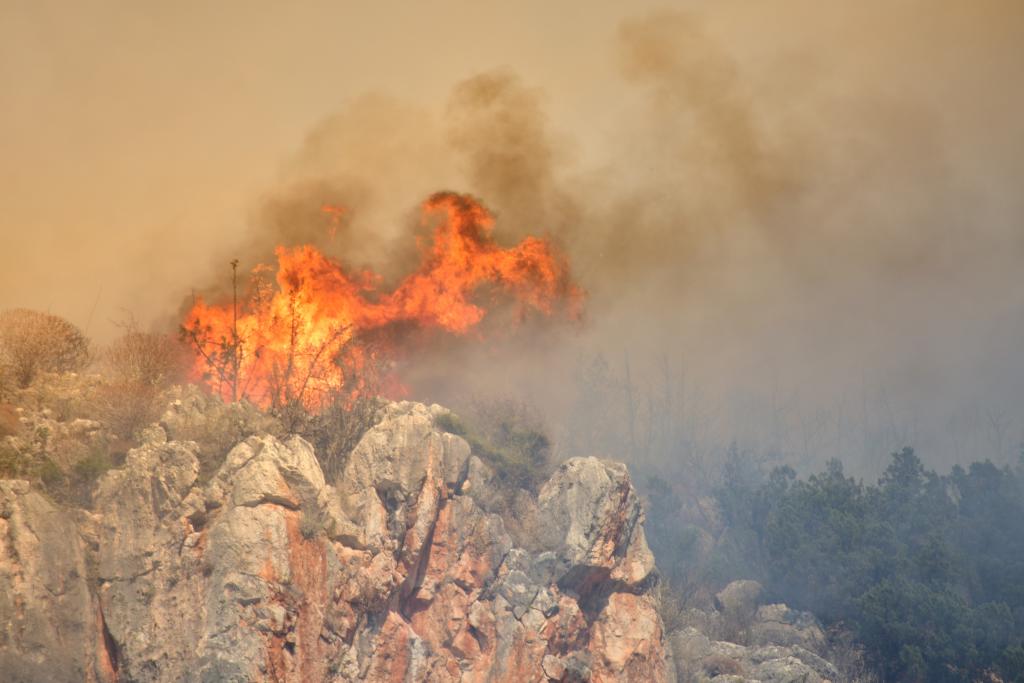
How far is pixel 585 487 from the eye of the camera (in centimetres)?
5444

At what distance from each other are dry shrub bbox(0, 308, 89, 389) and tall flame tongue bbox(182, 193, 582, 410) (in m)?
6.05

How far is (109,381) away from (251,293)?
46.1ft

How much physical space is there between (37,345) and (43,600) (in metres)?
16.6

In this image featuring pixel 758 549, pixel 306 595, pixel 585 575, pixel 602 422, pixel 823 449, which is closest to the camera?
pixel 306 595

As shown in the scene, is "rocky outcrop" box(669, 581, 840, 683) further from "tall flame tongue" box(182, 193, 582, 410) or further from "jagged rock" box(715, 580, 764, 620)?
"tall flame tongue" box(182, 193, 582, 410)

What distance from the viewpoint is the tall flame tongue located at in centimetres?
5750

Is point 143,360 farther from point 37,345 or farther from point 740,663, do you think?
point 740,663

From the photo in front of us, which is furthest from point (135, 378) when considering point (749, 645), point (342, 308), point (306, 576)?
point (749, 645)

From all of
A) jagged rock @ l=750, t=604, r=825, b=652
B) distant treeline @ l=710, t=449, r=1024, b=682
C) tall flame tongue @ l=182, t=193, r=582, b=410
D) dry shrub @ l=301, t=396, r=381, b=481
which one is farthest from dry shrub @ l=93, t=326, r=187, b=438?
distant treeline @ l=710, t=449, r=1024, b=682

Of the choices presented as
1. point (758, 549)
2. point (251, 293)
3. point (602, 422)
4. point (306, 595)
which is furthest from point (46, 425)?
point (602, 422)

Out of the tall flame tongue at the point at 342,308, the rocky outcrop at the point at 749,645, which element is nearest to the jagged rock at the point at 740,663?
the rocky outcrop at the point at 749,645

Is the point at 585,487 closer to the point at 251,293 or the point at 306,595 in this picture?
the point at 306,595

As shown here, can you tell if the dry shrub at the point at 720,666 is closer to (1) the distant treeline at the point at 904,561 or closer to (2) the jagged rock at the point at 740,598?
(2) the jagged rock at the point at 740,598

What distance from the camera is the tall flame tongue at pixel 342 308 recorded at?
189ft
